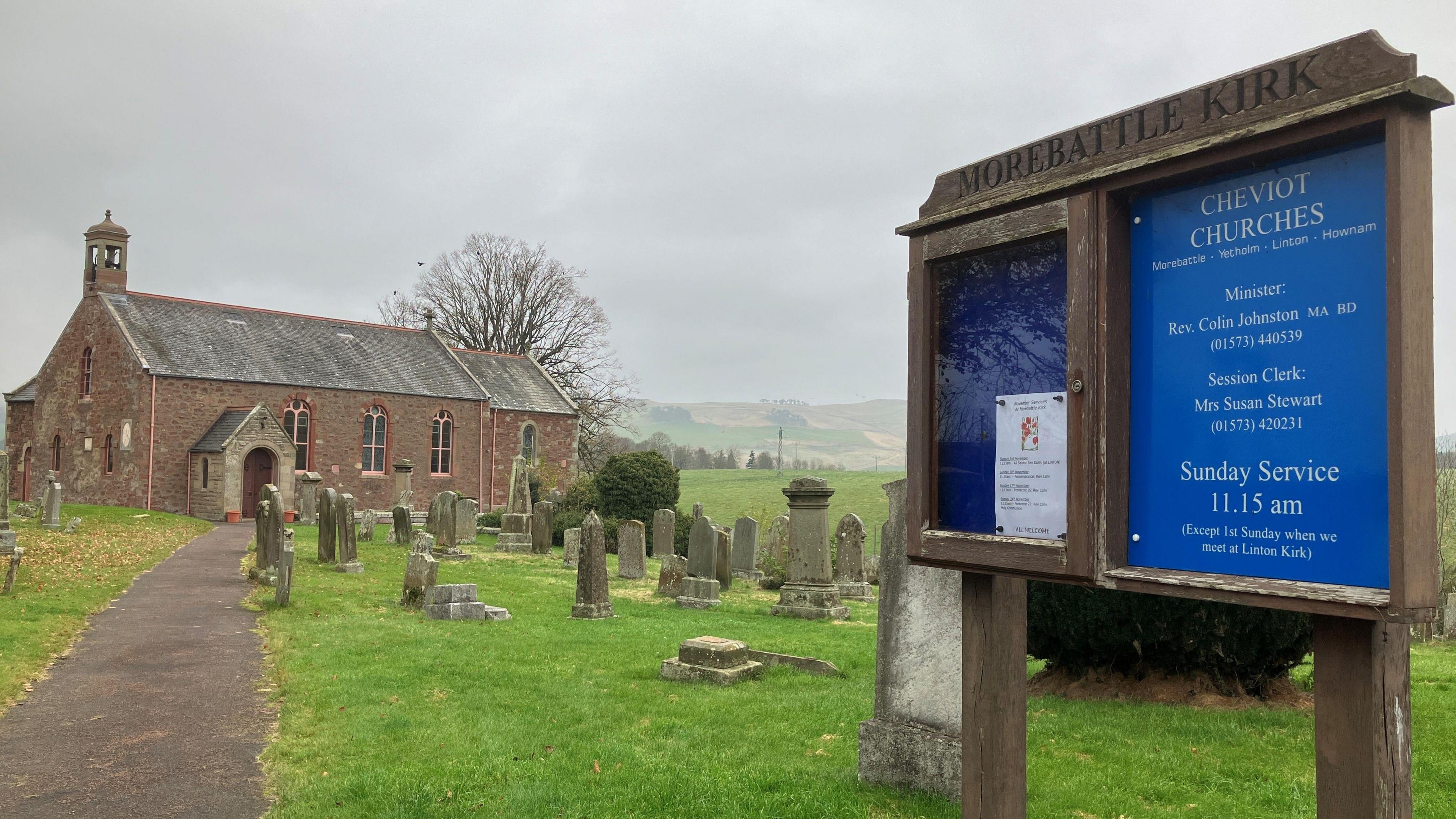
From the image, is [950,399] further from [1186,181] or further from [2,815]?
[2,815]

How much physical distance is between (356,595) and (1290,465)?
14.0 m

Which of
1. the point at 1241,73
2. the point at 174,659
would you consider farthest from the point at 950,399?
the point at 174,659

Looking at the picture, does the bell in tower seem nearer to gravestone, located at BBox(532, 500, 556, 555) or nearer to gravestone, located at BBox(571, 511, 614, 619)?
gravestone, located at BBox(532, 500, 556, 555)

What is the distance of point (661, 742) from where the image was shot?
6.23 m

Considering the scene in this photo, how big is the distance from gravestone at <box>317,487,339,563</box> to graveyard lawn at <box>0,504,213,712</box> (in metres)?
2.95

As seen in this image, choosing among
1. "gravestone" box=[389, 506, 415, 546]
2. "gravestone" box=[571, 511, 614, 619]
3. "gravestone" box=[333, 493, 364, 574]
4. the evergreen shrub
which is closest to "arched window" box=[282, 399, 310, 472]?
"gravestone" box=[389, 506, 415, 546]

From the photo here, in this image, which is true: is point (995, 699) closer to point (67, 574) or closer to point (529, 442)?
point (67, 574)

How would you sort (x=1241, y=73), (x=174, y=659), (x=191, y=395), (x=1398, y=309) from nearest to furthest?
(x=1398, y=309), (x=1241, y=73), (x=174, y=659), (x=191, y=395)

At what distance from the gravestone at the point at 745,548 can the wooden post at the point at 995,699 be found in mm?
15488

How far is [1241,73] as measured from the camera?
8.40 feet

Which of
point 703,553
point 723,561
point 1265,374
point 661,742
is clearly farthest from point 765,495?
point 1265,374

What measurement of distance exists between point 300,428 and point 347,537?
713 inches

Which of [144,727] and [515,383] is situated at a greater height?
[515,383]

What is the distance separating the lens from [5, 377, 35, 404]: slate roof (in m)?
35.3
